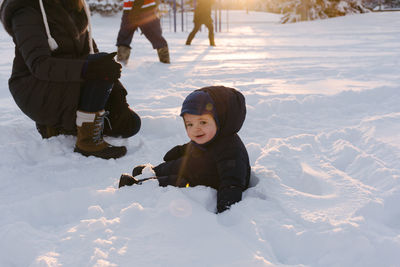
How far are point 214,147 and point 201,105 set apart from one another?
22cm

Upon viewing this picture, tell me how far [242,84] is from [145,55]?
2.86m

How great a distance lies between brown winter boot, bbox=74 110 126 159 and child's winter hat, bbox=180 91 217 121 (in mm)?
846

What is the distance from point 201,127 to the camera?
1.66 metres

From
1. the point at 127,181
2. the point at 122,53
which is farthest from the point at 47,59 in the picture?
the point at 122,53

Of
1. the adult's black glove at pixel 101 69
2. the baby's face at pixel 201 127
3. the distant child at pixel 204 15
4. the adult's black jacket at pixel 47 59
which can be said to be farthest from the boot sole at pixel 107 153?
the distant child at pixel 204 15

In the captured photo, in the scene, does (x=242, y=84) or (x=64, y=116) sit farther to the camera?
(x=242, y=84)

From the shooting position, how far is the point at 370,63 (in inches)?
207

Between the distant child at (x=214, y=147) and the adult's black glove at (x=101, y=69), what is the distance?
26.4 inches

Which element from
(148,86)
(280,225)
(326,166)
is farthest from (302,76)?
(280,225)

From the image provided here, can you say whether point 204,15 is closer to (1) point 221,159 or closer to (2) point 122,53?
(2) point 122,53

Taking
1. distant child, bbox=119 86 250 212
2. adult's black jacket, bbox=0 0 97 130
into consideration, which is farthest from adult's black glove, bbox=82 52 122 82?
distant child, bbox=119 86 250 212

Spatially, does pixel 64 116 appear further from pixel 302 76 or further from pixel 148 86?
pixel 302 76

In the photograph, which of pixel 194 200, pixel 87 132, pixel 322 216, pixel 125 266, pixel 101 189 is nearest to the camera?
pixel 125 266

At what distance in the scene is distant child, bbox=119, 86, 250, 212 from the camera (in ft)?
5.28
